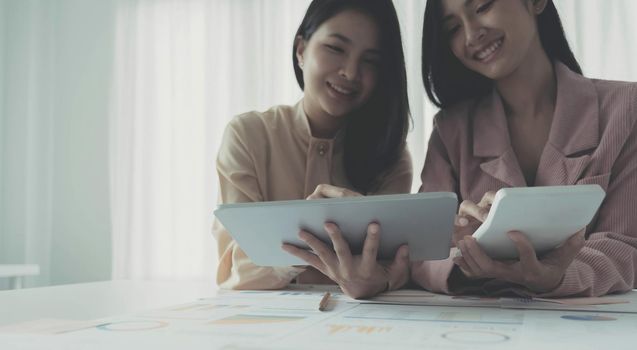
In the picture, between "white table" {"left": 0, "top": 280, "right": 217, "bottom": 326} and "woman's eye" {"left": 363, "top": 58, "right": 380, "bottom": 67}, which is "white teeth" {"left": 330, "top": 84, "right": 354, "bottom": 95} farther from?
"white table" {"left": 0, "top": 280, "right": 217, "bottom": 326}

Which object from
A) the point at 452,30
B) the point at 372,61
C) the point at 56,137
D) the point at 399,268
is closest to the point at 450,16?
the point at 452,30

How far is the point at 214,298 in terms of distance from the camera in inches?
33.4

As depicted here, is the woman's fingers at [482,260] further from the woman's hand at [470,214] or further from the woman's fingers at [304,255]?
the woman's fingers at [304,255]

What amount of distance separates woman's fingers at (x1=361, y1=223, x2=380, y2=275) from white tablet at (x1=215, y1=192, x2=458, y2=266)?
1 centimetres

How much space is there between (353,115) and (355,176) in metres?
0.15

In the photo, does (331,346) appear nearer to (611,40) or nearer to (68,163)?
(611,40)

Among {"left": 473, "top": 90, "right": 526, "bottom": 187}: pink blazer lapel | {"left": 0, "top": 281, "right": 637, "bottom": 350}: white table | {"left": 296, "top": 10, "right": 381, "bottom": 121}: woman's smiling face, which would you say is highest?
{"left": 296, "top": 10, "right": 381, "bottom": 121}: woman's smiling face

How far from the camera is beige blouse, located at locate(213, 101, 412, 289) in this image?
3.92 ft

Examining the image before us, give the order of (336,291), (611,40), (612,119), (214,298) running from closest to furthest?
1. (214,298)
2. (336,291)
3. (612,119)
4. (611,40)

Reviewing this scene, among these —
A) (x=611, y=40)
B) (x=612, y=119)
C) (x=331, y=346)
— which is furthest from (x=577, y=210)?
(x=611, y=40)

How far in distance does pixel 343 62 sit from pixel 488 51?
0.31 metres

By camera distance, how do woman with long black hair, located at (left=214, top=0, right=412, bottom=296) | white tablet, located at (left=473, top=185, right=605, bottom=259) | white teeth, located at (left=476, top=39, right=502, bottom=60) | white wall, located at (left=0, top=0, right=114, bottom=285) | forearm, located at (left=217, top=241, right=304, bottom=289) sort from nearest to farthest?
white tablet, located at (left=473, top=185, right=605, bottom=259), forearm, located at (left=217, top=241, right=304, bottom=289), white teeth, located at (left=476, top=39, right=502, bottom=60), woman with long black hair, located at (left=214, top=0, right=412, bottom=296), white wall, located at (left=0, top=0, right=114, bottom=285)

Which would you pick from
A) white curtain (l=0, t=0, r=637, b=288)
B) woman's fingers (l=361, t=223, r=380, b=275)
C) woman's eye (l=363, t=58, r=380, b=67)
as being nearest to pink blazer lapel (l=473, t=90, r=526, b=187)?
woman's eye (l=363, t=58, r=380, b=67)

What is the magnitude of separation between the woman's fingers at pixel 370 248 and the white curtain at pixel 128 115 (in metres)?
2.08
